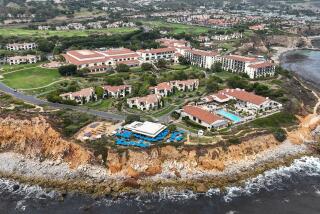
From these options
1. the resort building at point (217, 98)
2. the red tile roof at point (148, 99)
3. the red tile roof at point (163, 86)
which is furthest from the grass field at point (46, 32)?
the resort building at point (217, 98)

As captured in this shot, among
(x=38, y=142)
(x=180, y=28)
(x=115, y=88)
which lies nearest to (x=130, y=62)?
(x=115, y=88)

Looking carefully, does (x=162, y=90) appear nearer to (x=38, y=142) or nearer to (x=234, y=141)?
(x=234, y=141)

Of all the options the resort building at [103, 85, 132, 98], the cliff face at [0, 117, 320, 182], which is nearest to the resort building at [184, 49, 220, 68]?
the resort building at [103, 85, 132, 98]

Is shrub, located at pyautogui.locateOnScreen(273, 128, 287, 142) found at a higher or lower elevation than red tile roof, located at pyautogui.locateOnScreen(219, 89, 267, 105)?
lower

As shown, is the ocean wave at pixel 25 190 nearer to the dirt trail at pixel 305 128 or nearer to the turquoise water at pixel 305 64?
the dirt trail at pixel 305 128

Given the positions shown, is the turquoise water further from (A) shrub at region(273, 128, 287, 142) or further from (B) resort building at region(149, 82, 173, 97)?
Answer: (B) resort building at region(149, 82, 173, 97)

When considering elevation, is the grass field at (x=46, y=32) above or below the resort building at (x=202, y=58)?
above
